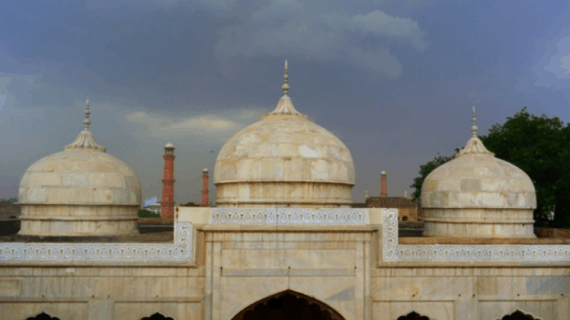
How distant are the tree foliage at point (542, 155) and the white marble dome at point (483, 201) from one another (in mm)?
7322

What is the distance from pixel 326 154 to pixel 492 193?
17.2ft

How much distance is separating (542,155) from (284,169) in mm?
14712

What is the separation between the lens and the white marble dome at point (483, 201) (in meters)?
12.6

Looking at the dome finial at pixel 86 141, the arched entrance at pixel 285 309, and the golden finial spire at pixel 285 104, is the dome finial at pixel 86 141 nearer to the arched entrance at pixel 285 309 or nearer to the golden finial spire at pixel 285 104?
the golden finial spire at pixel 285 104

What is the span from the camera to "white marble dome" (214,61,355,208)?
1145cm

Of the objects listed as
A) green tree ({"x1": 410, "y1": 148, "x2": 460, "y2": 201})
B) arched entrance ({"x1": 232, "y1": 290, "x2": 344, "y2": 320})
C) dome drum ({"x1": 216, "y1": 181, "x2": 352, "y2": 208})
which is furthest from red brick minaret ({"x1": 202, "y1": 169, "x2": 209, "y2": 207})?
Result: dome drum ({"x1": 216, "y1": 181, "x2": 352, "y2": 208})

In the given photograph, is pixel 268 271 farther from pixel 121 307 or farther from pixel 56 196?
pixel 56 196

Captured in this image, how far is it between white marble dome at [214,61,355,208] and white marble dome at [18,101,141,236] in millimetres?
3100

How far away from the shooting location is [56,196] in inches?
473

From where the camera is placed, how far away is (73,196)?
1202 cm

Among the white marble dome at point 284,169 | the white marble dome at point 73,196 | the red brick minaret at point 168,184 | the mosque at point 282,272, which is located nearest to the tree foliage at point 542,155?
the mosque at point 282,272

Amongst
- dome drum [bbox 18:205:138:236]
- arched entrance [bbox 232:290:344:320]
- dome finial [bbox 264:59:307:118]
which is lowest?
arched entrance [bbox 232:290:344:320]

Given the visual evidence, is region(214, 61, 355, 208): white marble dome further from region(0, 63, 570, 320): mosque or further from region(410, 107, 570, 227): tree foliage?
region(410, 107, 570, 227): tree foliage

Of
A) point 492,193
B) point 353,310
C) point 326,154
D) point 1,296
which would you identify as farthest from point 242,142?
point 492,193
